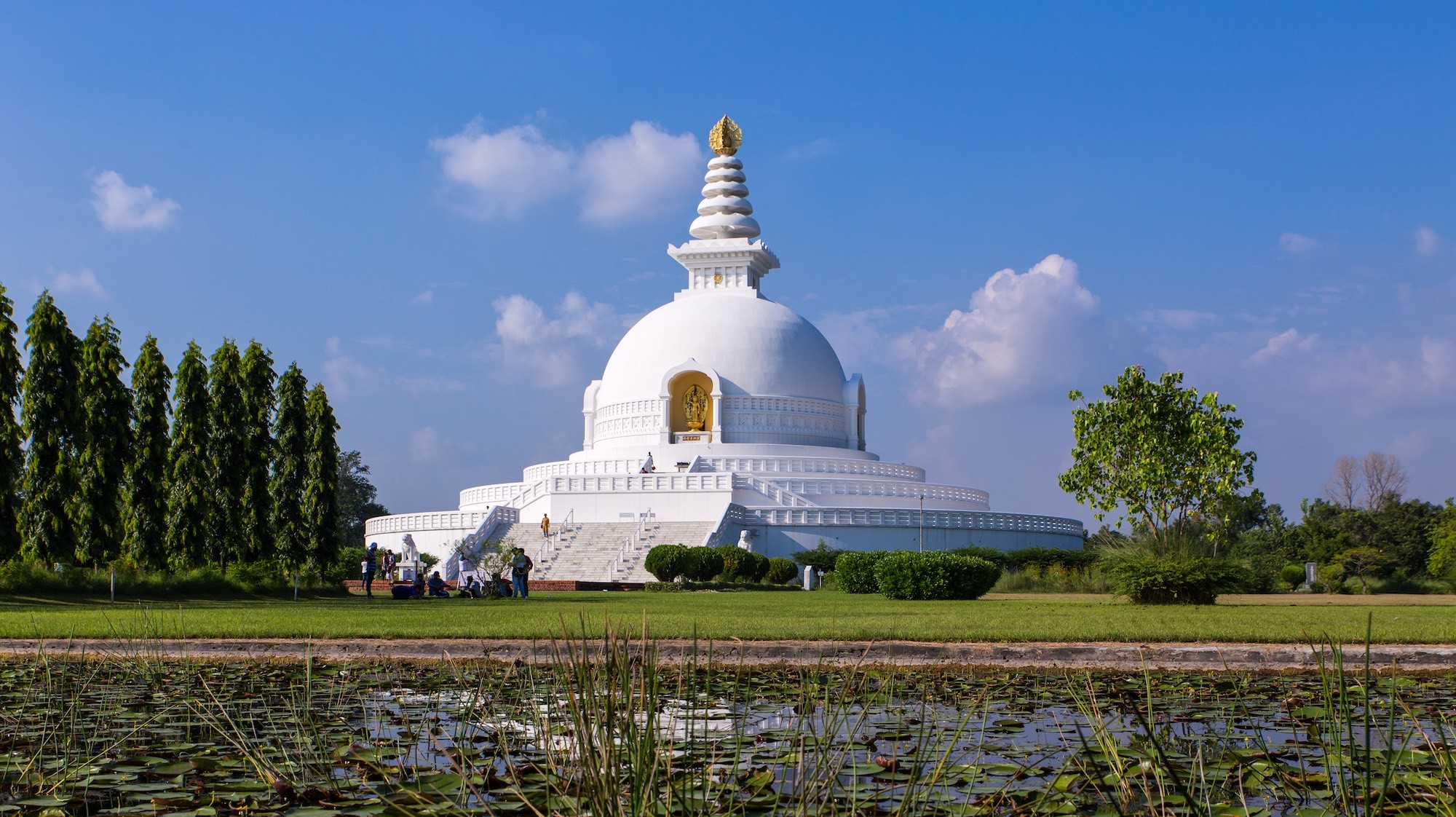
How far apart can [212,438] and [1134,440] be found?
1945cm

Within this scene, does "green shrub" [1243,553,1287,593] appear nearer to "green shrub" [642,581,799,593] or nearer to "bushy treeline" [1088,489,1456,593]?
"bushy treeline" [1088,489,1456,593]

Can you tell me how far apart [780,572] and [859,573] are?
19.7 feet

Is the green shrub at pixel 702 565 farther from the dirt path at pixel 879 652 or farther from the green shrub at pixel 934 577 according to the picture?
the dirt path at pixel 879 652

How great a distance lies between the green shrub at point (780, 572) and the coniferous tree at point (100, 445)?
15.6m

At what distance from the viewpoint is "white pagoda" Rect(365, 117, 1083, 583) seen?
1487 inches

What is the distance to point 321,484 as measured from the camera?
1139 inches

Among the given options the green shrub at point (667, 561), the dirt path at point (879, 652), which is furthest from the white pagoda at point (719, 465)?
the dirt path at point (879, 652)

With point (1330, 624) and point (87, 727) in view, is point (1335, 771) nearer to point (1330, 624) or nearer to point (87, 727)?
point (87, 727)

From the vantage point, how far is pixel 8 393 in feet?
75.8

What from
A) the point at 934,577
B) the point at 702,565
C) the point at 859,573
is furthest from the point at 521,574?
the point at 934,577

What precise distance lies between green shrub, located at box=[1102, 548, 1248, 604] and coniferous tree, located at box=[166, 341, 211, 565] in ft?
59.6

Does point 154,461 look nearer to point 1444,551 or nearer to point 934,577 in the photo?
point 934,577

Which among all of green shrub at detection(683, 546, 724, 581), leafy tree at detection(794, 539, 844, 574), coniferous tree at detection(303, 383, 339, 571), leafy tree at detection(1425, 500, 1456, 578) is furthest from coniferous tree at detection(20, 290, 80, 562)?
leafy tree at detection(1425, 500, 1456, 578)

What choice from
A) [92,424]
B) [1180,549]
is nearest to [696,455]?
[92,424]
